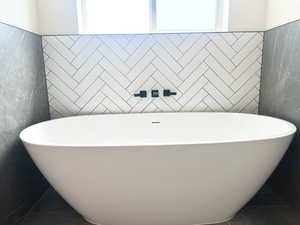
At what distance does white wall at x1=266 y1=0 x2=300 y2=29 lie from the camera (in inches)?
59.9

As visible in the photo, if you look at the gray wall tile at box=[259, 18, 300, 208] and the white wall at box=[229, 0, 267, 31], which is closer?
the gray wall tile at box=[259, 18, 300, 208]

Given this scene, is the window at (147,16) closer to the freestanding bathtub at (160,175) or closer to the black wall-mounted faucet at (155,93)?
the black wall-mounted faucet at (155,93)

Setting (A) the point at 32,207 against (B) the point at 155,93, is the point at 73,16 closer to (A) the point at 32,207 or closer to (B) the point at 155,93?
(B) the point at 155,93

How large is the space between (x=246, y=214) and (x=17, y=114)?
1.81 m

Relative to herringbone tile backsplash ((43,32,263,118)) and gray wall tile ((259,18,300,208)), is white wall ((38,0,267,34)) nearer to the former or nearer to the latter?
herringbone tile backsplash ((43,32,263,118))

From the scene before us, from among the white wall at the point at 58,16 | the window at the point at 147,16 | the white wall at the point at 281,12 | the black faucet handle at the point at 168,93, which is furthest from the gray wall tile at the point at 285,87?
the white wall at the point at 58,16

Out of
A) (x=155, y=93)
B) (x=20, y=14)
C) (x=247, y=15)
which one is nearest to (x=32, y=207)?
(x=155, y=93)

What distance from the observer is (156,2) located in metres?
2.08

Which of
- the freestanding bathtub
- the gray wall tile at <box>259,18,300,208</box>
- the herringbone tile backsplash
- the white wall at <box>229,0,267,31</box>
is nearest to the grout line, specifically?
the freestanding bathtub

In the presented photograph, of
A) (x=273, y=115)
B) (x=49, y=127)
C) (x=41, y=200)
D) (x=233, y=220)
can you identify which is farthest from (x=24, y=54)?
(x=273, y=115)

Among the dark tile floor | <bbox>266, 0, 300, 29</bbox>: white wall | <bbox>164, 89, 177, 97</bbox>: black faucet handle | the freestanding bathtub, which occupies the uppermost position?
<bbox>266, 0, 300, 29</bbox>: white wall

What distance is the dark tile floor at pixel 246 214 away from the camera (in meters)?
1.49

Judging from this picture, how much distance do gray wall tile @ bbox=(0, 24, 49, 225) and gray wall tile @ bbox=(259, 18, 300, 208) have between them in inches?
78.5

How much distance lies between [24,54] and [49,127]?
23.6 inches
